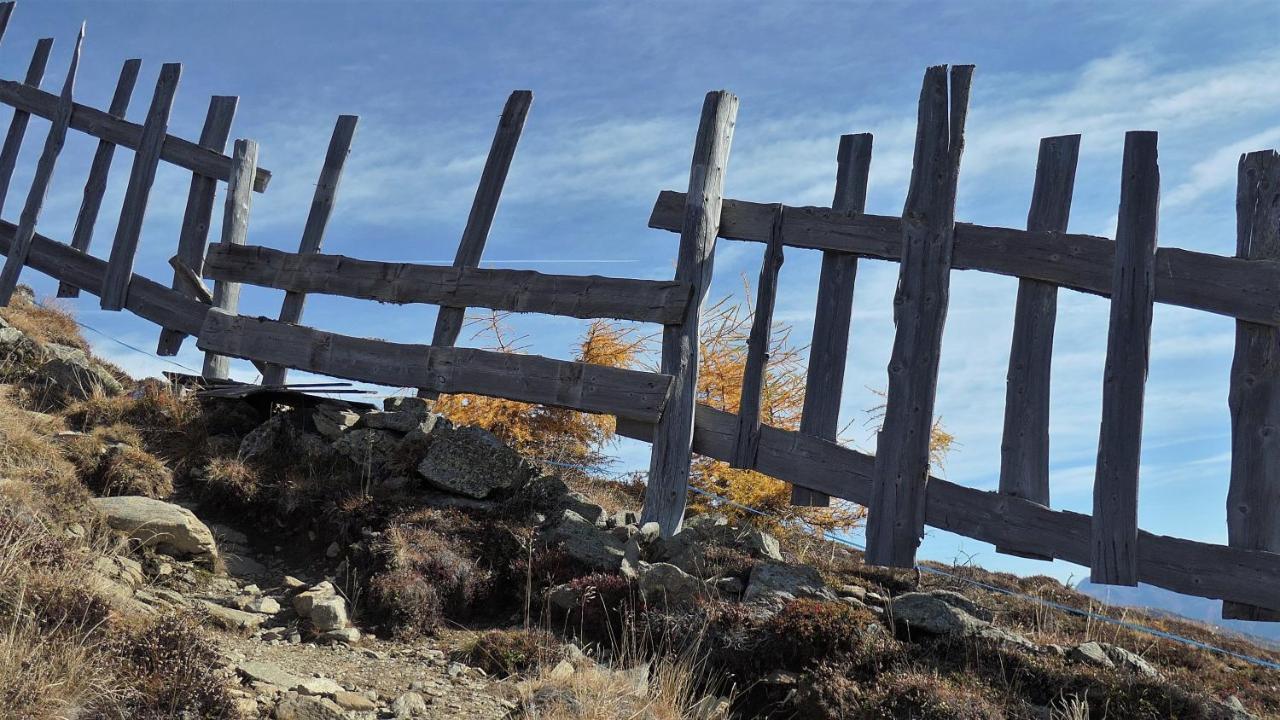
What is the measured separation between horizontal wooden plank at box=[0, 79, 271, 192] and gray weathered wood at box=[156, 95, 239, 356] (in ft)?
0.51

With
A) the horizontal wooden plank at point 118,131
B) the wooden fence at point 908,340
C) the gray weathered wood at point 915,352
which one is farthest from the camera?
the horizontal wooden plank at point 118,131

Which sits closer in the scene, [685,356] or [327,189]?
[685,356]

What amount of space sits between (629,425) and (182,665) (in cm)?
466

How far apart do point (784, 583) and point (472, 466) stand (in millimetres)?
3167

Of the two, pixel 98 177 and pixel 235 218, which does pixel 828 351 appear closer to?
pixel 235 218

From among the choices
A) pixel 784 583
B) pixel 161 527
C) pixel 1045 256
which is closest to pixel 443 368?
pixel 161 527

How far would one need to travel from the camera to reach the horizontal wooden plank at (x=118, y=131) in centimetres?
1341

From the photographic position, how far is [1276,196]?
8.01 metres

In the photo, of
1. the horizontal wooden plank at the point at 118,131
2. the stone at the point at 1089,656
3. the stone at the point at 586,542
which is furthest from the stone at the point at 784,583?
the horizontal wooden plank at the point at 118,131

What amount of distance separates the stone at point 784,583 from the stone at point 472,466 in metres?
2.53

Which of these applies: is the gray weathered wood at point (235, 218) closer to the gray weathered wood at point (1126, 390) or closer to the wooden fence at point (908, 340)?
the wooden fence at point (908, 340)

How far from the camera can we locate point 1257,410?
7922mm

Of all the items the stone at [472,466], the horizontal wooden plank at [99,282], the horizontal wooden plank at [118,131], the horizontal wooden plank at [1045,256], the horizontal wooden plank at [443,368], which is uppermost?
the horizontal wooden plank at [118,131]

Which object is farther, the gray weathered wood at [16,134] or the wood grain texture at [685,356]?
the gray weathered wood at [16,134]
